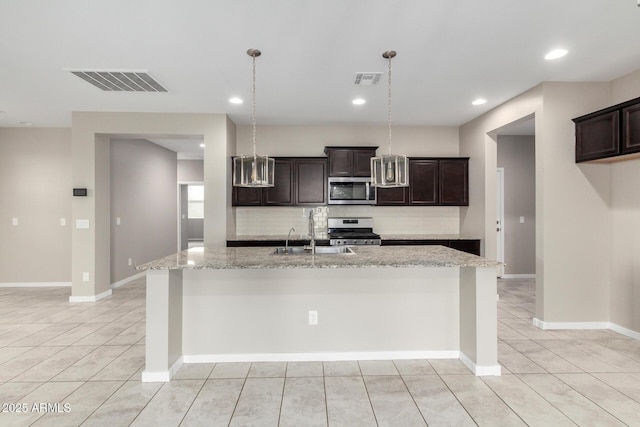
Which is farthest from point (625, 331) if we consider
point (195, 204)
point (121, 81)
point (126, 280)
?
point (195, 204)

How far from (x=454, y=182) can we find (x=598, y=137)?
209 cm

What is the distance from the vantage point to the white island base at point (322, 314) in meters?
2.84

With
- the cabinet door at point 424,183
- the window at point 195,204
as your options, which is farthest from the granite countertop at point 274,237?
the window at point 195,204

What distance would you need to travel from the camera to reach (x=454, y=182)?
17.3ft

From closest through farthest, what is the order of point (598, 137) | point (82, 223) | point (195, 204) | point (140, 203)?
point (598, 137) → point (82, 223) → point (140, 203) → point (195, 204)

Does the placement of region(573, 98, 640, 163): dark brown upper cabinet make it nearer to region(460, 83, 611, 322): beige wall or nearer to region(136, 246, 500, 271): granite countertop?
region(460, 83, 611, 322): beige wall

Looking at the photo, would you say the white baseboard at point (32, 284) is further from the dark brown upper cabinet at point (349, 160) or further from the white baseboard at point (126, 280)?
the dark brown upper cabinet at point (349, 160)

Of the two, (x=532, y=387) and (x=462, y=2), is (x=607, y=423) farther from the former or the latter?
(x=462, y=2)

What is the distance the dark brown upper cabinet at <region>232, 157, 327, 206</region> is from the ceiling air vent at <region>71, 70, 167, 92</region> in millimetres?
1992

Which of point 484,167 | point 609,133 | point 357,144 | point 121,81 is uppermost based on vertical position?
point 121,81

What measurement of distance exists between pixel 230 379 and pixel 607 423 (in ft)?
8.23

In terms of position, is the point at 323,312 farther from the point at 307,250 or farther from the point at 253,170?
the point at 253,170

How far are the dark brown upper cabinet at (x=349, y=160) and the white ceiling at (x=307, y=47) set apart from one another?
968mm

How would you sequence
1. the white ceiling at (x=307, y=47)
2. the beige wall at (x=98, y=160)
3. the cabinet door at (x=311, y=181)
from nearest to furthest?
1. the white ceiling at (x=307, y=47)
2. the beige wall at (x=98, y=160)
3. the cabinet door at (x=311, y=181)
